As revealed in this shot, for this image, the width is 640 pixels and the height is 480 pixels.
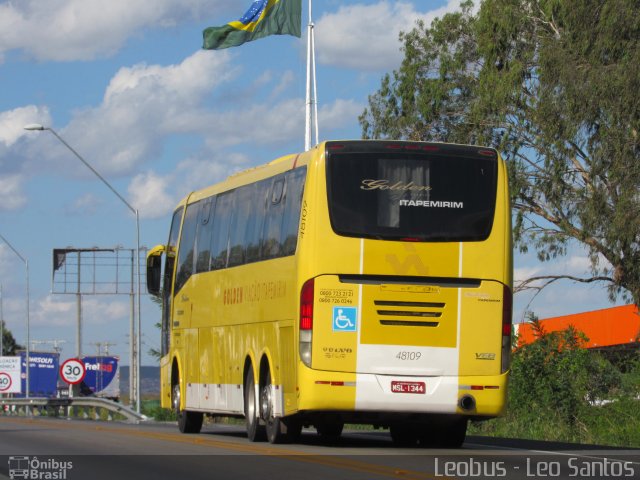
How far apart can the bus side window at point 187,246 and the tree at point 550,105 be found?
17.3 metres

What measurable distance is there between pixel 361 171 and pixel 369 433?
7866mm

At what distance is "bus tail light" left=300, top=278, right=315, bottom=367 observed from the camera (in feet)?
58.9

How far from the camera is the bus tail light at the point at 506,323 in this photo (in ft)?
60.2

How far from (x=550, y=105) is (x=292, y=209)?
24.2 metres

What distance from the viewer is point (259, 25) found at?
139 ft

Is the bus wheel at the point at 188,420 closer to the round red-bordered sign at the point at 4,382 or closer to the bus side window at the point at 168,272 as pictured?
the bus side window at the point at 168,272

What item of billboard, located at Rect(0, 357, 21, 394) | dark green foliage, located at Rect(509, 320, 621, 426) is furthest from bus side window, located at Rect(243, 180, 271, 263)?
billboard, located at Rect(0, 357, 21, 394)

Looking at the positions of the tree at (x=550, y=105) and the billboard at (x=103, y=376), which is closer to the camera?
the tree at (x=550, y=105)

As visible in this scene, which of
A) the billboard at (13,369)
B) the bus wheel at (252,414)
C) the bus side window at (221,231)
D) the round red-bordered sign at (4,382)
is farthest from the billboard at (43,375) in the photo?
the bus wheel at (252,414)

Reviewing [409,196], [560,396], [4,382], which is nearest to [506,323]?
[409,196]

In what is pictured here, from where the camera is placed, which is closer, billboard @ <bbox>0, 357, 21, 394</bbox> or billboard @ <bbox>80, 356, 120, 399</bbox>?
billboard @ <bbox>0, 357, 21, 394</bbox>

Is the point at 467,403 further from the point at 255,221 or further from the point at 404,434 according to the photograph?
the point at 255,221

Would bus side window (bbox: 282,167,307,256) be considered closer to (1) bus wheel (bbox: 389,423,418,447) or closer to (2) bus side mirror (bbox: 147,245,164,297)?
(1) bus wheel (bbox: 389,423,418,447)

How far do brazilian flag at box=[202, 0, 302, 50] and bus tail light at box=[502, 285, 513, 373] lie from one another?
81.4 feet
